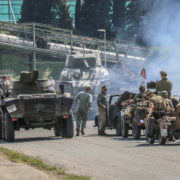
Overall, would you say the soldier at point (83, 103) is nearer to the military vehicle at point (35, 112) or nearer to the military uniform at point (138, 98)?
the military vehicle at point (35, 112)

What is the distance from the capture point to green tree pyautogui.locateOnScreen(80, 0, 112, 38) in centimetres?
9619

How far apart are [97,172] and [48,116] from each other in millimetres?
9415

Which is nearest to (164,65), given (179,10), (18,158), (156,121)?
(179,10)

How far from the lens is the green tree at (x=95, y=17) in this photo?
9619 centimetres

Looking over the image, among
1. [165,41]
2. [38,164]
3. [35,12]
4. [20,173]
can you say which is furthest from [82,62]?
[35,12]

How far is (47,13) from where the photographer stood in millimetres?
99000

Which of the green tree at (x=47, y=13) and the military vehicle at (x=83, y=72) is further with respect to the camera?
the green tree at (x=47, y=13)

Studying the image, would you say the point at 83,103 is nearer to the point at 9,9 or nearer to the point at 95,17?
the point at 95,17

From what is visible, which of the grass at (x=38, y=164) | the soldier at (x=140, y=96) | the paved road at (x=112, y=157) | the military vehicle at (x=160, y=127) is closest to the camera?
the grass at (x=38, y=164)

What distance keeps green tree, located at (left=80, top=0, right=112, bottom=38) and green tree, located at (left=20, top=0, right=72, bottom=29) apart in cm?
216

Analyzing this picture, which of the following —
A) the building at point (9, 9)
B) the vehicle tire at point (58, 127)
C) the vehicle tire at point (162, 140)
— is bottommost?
the vehicle tire at point (162, 140)

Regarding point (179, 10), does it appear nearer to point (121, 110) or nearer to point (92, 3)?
point (92, 3)

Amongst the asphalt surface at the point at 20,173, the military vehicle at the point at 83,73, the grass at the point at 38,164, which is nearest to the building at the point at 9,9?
the military vehicle at the point at 83,73

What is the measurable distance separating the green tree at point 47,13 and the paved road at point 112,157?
253 feet
